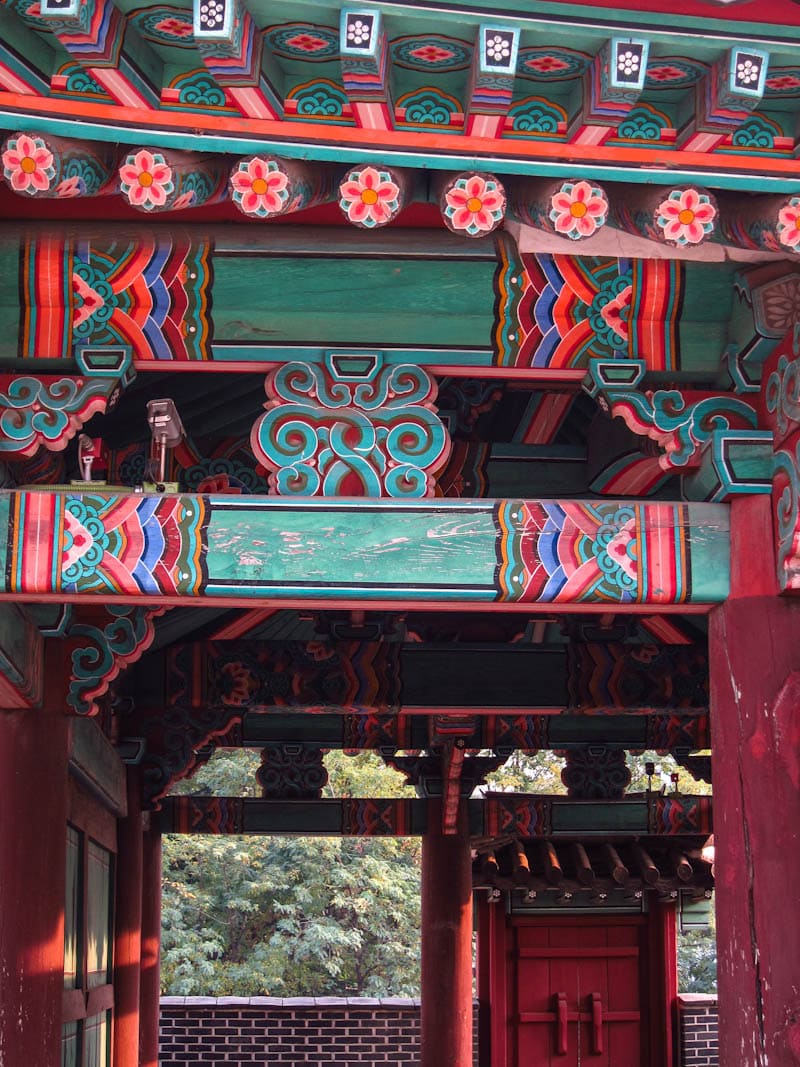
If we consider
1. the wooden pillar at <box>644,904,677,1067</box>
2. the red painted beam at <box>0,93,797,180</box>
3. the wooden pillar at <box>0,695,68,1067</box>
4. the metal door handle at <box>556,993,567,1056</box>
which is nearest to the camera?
the red painted beam at <box>0,93,797,180</box>

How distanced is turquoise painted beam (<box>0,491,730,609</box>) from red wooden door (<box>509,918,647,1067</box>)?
9.10 meters

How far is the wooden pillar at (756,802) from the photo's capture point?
425 cm

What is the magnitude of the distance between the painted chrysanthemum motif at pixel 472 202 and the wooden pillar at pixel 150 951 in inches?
328

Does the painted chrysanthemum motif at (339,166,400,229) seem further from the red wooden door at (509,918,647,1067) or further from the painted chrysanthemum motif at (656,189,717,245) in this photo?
the red wooden door at (509,918,647,1067)

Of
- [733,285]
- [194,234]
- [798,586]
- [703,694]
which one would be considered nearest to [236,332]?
[194,234]

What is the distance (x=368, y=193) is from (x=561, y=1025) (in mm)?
10369

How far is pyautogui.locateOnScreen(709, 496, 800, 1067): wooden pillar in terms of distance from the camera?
4246mm

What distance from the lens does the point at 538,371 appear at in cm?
482

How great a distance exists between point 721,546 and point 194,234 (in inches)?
78.8

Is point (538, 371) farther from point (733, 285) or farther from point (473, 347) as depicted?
point (733, 285)

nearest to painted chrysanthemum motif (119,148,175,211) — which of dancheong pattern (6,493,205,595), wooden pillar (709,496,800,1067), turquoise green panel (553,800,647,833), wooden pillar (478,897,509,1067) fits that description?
dancheong pattern (6,493,205,595)

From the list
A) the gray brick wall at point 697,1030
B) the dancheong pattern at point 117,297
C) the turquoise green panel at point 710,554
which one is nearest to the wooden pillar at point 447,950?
the gray brick wall at point 697,1030

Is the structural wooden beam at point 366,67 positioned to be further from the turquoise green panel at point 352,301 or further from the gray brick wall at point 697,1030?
the gray brick wall at point 697,1030

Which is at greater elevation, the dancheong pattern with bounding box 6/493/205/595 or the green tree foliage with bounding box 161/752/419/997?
the dancheong pattern with bounding box 6/493/205/595
